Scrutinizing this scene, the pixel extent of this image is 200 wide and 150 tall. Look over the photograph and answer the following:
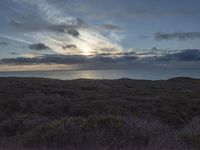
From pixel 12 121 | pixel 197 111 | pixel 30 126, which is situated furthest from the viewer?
pixel 197 111

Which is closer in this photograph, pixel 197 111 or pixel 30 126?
pixel 30 126

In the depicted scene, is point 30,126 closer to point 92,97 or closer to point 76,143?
point 76,143

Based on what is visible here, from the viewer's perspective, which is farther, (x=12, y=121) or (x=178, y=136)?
(x=12, y=121)

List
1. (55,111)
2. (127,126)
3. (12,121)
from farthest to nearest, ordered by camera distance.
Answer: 1. (55,111)
2. (12,121)
3. (127,126)

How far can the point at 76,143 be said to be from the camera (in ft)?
25.5

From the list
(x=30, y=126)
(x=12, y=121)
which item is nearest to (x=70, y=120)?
(x=30, y=126)

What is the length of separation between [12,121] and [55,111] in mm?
5973

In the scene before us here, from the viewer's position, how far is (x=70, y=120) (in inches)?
357

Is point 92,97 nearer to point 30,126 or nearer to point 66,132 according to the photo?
point 30,126

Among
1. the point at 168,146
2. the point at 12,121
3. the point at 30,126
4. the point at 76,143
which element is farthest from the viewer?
the point at 12,121

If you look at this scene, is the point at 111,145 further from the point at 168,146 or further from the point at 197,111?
the point at 197,111

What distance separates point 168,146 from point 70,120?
3203 mm

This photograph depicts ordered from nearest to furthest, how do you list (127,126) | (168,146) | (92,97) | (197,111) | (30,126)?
1. (168,146)
2. (127,126)
3. (30,126)
4. (197,111)
5. (92,97)

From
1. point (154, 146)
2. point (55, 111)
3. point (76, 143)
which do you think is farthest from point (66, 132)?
point (55, 111)
